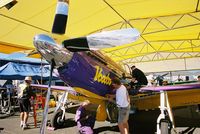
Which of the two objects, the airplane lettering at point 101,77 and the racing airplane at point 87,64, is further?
the airplane lettering at point 101,77

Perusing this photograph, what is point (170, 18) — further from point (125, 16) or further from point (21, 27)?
point (21, 27)

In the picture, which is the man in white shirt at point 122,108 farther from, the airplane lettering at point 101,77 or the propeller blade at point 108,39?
the propeller blade at point 108,39

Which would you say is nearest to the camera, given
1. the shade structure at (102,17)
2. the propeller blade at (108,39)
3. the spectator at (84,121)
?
the propeller blade at (108,39)

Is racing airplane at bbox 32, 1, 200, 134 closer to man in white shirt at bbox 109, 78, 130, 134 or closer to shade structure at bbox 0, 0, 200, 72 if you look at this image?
man in white shirt at bbox 109, 78, 130, 134

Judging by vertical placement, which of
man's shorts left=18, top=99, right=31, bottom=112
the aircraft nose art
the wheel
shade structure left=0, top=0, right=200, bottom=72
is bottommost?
the wheel

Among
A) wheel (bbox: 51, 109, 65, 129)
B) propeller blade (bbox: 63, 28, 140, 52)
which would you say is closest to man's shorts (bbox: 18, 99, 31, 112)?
wheel (bbox: 51, 109, 65, 129)

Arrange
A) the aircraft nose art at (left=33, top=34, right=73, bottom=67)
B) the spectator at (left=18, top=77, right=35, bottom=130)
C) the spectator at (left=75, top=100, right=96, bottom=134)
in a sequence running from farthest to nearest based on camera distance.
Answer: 1. the spectator at (left=18, top=77, right=35, bottom=130)
2. the spectator at (left=75, top=100, right=96, bottom=134)
3. the aircraft nose art at (left=33, top=34, right=73, bottom=67)

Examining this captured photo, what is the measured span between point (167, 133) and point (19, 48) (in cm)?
611

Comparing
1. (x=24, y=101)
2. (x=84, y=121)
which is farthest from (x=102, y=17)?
(x=84, y=121)

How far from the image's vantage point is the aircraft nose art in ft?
12.3

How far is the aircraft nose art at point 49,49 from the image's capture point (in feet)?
12.3

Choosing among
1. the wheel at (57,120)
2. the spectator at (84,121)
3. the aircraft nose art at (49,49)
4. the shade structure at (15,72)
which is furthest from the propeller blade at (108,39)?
the shade structure at (15,72)

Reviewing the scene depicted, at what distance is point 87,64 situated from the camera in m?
5.13

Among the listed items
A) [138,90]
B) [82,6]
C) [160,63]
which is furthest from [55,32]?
[160,63]
